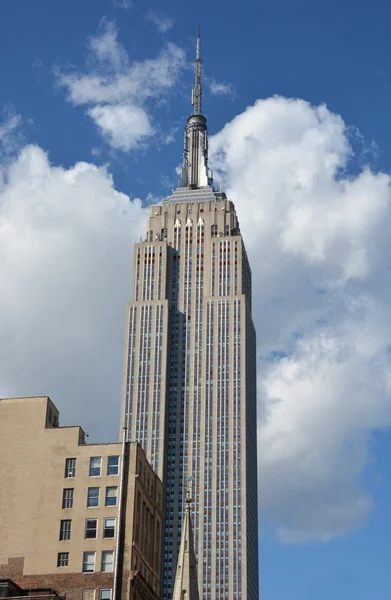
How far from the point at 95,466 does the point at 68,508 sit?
5.50 meters

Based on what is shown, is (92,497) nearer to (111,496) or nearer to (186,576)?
(111,496)

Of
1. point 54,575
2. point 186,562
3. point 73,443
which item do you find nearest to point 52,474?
point 73,443

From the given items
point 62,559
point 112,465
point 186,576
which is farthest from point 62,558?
point 186,576

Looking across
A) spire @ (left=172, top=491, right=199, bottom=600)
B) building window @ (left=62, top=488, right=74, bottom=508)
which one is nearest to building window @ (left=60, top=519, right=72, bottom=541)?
building window @ (left=62, top=488, right=74, bottom=508)

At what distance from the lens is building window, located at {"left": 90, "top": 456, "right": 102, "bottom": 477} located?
124 m

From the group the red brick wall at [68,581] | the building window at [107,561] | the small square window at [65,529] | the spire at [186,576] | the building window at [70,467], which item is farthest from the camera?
the spire at [186,576]

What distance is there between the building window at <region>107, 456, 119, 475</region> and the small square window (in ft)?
22.9

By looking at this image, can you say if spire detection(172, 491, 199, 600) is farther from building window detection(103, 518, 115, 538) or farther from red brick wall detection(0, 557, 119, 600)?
red brick wall detection(0, 557, 119, 600)

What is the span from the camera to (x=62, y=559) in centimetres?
11956

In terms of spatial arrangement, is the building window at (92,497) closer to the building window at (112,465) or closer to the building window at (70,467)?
the building window at (112,465)

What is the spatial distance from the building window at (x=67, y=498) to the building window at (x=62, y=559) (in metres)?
5.48

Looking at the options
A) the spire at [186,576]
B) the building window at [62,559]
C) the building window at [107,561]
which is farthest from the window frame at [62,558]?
the spire at [186,576]

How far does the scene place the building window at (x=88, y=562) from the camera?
118312mm

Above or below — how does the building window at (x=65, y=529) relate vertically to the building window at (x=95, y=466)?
below
